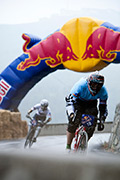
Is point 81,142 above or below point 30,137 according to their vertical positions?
above

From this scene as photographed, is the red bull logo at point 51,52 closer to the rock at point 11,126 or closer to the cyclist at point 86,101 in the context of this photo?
the rock at point 11,126

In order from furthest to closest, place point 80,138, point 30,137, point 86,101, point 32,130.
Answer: point 30,137 < point 32,130 < point 86,101 < point 80,138

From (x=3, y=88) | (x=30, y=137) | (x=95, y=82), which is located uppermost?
(x=3, y=88)

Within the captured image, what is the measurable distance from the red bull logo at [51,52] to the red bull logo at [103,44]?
1.61 ft

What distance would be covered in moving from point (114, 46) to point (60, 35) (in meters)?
1.49

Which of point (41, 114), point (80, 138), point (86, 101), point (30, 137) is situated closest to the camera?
point (80, 138)

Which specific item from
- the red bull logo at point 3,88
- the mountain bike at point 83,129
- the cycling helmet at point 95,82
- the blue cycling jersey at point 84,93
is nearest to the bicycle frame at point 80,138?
the mountain bike at point 83,129

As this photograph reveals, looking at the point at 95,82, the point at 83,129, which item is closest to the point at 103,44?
the point at 95,82

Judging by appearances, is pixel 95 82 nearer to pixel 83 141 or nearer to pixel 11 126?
pixel 83 141

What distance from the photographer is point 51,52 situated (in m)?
8.01

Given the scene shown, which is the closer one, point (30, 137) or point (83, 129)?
point (83, 129)

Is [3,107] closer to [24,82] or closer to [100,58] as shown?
[24,82]

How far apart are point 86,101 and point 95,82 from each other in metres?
0.29

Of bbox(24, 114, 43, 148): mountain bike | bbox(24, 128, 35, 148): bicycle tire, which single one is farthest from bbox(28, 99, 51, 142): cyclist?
bbox(24, 128, 35, 148): bicycle tire
